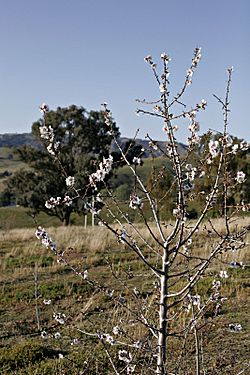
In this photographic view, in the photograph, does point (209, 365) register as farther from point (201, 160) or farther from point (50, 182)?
point (50, 182)

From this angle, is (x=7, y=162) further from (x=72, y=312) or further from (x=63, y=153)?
(x=72, y=312)

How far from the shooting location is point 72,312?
758cm

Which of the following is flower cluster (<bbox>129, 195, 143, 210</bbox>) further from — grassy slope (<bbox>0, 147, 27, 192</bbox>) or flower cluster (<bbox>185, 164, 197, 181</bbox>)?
grassy slope (<bbox>0, 147, 27, 192</bbox>)

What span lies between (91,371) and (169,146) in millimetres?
2957

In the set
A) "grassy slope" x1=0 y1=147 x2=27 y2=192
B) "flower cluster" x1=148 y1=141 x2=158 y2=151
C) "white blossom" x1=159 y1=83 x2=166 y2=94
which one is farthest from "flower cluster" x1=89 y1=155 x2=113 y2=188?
"grassy slope" x1=0 y1=147 x2=27 y2=192

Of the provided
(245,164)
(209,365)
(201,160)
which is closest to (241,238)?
(201,160)

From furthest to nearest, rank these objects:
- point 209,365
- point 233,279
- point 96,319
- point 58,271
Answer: point 58,271 → point 233,279 → point 96,319 → point 209,365

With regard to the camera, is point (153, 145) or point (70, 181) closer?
point (70, 181)

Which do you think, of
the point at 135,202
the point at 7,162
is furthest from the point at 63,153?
the point at 7,162

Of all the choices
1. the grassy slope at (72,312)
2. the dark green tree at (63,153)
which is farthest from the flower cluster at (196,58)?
the dark green tree at (63,153)

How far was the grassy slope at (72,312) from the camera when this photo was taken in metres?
4.99

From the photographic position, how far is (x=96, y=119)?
31312 mm

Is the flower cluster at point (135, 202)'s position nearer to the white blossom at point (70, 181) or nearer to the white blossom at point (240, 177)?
the white blossom at point (70, 181)

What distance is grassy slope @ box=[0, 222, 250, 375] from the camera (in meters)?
4.99
